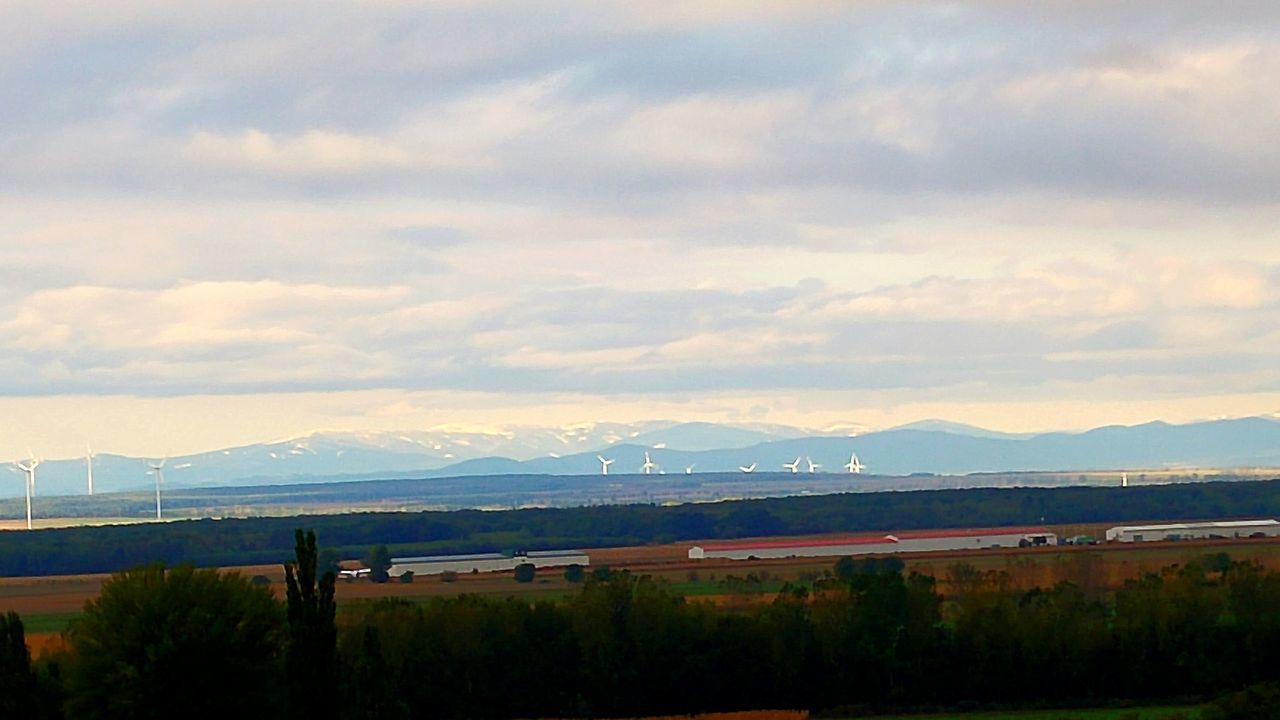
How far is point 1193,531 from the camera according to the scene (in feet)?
565

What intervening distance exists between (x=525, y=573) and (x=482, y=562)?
21987 millimetres

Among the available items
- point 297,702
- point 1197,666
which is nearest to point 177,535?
point 1197,666

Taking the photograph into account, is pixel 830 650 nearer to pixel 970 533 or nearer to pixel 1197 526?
pixel 970 533

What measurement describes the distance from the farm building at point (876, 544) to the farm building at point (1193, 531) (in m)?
5.83

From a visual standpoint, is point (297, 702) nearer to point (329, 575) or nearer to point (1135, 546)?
point (329, 575)

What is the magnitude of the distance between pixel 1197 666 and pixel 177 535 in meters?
126

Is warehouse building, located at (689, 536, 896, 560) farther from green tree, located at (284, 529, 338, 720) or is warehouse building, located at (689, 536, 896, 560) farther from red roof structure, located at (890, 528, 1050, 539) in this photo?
green tree, located at (284, 529, 338, 720)

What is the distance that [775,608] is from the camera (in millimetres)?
88625

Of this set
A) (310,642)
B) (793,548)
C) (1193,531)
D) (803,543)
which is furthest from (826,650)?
(1193,531)

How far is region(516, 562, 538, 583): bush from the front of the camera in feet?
438

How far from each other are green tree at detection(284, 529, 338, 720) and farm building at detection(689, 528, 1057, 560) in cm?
10137

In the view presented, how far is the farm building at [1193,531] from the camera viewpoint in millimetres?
162500

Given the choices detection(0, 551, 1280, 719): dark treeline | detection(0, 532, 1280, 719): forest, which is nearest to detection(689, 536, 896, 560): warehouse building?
detection(0, 532, 1280, 719): forest

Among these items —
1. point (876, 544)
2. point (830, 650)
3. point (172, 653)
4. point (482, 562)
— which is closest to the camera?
point (172, 653)
